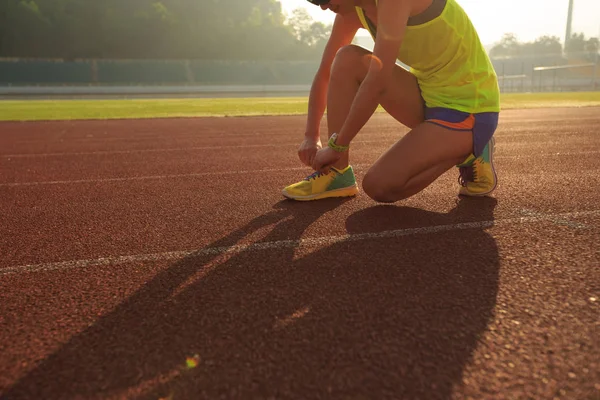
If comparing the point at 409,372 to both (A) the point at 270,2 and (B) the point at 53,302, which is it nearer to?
(B) the point at 53,302

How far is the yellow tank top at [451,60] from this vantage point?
3.20m

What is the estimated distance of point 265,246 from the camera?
2.80 meters

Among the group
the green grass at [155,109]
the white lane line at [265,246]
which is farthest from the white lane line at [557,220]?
the green grass at [155,109]

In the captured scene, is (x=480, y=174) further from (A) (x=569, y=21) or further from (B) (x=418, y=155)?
(A) (x=569, y=21)

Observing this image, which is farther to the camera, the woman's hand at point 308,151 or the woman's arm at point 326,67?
the woman's arm at point 326,67

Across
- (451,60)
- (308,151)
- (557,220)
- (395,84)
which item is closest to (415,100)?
(395,84)

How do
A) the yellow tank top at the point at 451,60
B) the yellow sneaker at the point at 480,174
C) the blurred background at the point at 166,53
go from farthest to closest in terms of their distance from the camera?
the blurred background at the point at 166,53
the yellow sneaker at the point at 480,174
the yellow tank top at the point at 451,60

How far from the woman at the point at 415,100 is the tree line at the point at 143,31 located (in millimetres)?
65625

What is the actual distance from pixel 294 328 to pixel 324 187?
79.5 inches

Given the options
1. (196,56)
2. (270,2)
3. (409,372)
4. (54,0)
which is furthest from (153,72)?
(409,372)

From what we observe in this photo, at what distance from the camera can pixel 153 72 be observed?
55344mm

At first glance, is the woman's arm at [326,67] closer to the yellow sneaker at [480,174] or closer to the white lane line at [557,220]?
the yellow sneaker at [480,174]

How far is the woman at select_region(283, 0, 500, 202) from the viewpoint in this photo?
9.98ft

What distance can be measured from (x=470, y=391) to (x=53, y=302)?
5.37 feet
